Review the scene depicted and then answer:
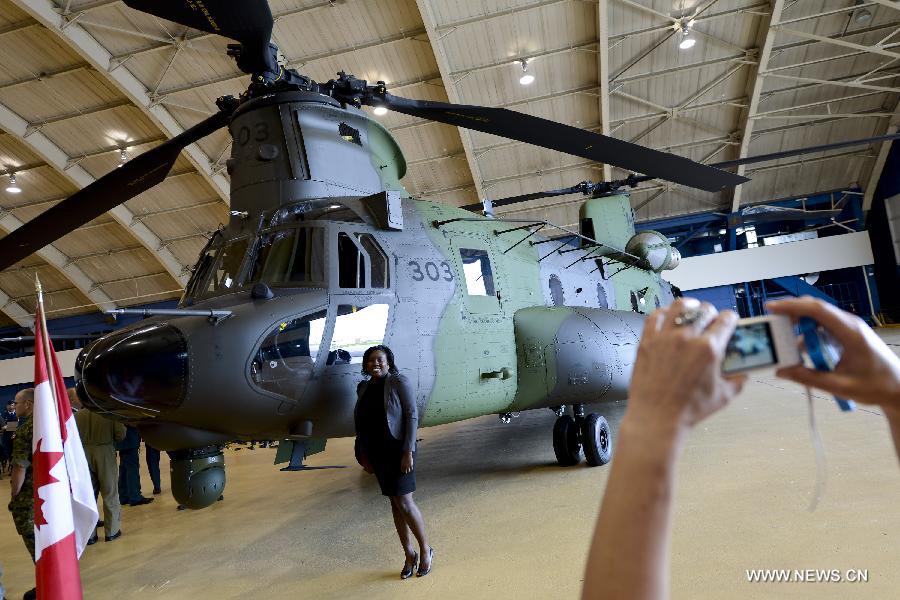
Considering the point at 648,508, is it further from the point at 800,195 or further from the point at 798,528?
the point at 800,195

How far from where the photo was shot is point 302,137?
561 centimetres

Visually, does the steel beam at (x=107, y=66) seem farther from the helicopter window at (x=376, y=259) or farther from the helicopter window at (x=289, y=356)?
the helicopter window at (x=289, y=356)

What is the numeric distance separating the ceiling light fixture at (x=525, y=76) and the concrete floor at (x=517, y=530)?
12.3m

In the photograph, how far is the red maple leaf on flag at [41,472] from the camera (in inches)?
120

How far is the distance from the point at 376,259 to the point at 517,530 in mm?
2577

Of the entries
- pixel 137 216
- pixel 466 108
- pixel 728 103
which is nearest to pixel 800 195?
pixel 728 103

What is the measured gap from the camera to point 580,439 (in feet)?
21.1

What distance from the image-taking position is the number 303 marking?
5.28 m

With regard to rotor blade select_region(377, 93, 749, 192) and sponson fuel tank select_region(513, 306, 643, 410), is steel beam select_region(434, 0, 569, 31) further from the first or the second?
sponson fuel tank select_region(513, 306, 643, 410)

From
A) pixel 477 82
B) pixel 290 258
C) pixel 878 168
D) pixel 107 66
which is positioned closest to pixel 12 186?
pixel 107 66

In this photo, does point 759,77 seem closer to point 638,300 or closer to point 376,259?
point 638,300

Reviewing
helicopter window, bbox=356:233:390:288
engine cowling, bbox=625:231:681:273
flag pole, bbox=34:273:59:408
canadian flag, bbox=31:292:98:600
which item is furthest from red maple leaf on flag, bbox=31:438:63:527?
engine cowling, bbox=625:231:681:273

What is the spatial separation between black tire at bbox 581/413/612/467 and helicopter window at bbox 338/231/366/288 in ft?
10.5

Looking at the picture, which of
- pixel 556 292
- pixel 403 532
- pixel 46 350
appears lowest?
pixel 403 532
